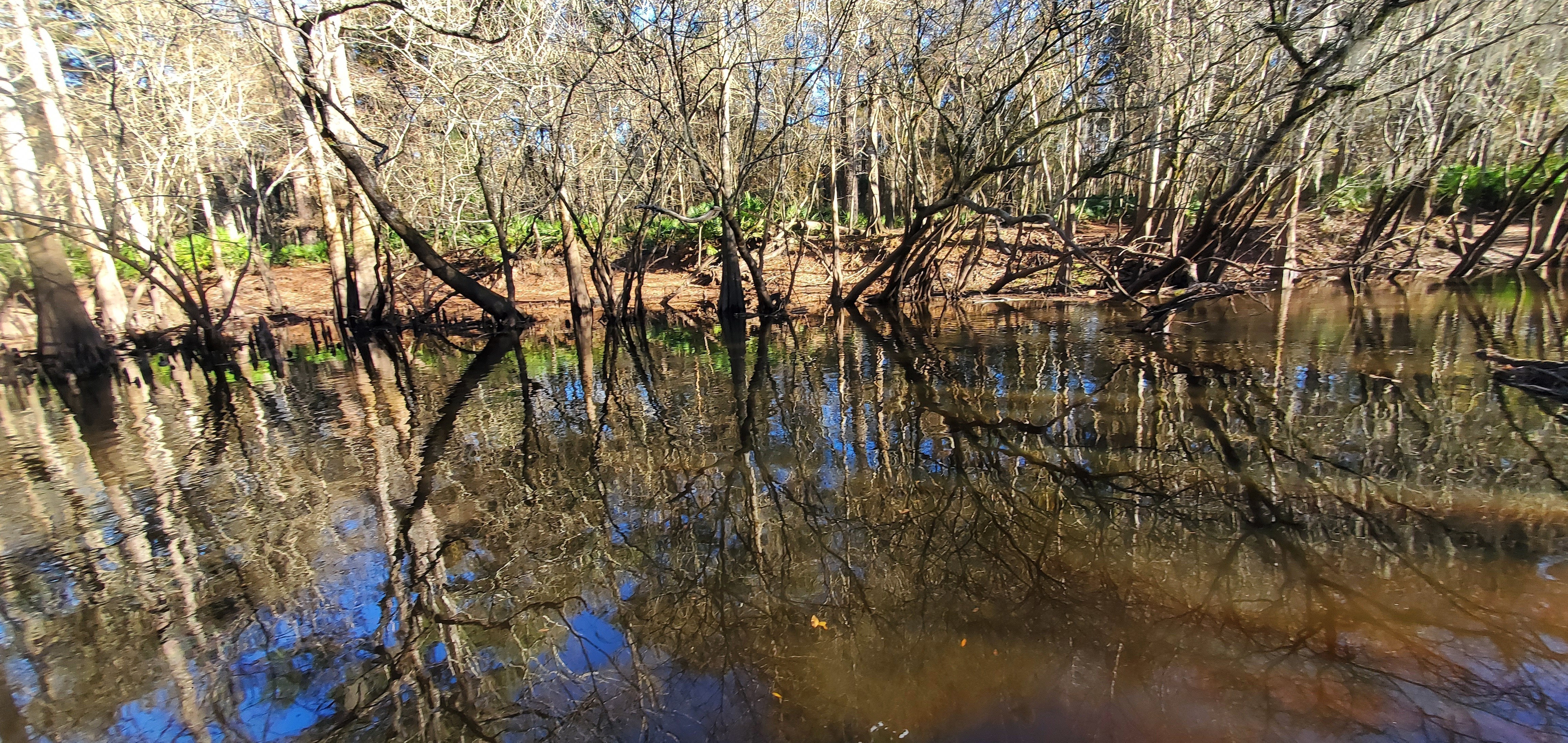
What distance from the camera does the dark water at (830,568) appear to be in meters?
3.17

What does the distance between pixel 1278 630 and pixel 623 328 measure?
1571 cm

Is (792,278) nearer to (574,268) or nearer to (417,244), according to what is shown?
(574,268)

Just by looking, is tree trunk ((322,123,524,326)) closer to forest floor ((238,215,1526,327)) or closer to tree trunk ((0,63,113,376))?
forest floor ((238,215,1526,327))

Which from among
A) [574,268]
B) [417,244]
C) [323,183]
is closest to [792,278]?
[574,268]

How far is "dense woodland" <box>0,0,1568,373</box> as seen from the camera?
12172mm

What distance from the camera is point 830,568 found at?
4.40m

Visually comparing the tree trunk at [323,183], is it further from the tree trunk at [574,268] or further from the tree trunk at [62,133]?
the tree trunk at [574,268]

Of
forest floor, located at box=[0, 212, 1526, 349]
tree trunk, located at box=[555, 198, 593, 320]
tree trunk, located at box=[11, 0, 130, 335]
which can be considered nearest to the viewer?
tree trunk, located at box=[11, 0, 130, 335]

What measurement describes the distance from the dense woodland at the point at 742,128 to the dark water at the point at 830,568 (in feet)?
19.0

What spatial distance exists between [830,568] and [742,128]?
18933mm

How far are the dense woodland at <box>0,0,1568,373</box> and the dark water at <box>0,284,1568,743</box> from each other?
580 cm

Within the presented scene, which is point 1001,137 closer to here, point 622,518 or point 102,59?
point 622,518

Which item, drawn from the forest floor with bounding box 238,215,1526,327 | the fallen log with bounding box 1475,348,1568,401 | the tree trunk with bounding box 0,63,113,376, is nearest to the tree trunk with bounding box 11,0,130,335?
the tree trunk with bounding box 0,63,113,376

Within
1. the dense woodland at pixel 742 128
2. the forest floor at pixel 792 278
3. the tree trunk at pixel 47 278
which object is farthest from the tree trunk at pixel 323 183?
the tree trunk at pixel 47 278
